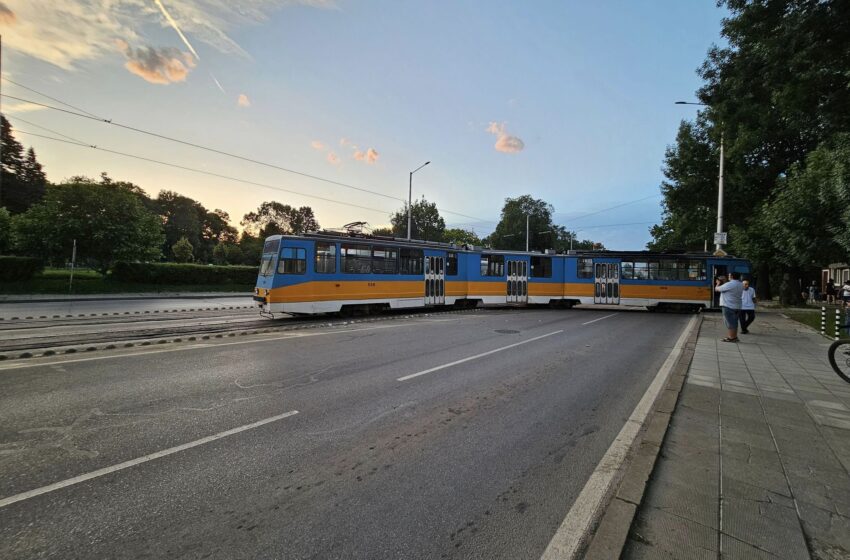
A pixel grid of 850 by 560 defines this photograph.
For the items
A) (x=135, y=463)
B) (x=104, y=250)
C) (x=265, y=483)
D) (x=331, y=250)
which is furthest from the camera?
(x=104, y=250)

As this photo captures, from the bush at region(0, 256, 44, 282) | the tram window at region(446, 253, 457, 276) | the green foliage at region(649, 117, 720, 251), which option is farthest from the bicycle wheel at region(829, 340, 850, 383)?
the bush at region(0, 256, 44, 282)

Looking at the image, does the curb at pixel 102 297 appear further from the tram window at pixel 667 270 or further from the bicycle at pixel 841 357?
the bicycle at pixel 841 357

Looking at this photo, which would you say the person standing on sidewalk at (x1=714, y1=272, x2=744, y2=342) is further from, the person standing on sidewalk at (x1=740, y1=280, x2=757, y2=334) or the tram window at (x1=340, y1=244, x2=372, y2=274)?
the tram window at (x1=340, y1=244, x2=372, y2=274)

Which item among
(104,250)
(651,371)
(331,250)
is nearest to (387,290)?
(331,250)

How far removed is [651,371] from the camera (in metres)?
7.47

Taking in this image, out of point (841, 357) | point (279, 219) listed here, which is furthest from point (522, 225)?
point (841, 357)

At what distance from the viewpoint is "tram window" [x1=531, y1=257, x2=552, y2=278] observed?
2278 centimetres

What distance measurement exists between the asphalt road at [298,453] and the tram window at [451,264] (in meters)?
12.7

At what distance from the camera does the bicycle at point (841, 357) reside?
6.85 metres

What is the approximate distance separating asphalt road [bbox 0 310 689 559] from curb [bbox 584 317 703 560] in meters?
0.31

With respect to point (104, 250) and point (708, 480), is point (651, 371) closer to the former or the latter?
point (708, 480)

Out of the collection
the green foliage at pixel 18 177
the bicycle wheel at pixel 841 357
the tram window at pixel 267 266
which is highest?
the green foliage at pixel 18 177

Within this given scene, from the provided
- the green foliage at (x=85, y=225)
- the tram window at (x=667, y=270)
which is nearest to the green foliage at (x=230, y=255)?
the green foliage at (x=85, y=225)

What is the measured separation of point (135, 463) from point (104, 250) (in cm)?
3065
